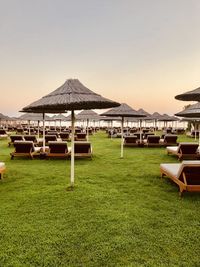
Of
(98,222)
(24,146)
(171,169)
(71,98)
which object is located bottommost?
(98,222)

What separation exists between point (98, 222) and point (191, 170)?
8.93 ft

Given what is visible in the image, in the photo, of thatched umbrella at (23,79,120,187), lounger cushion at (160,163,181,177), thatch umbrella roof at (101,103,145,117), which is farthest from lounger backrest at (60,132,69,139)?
thatched umbrella at (23,79,120,187)

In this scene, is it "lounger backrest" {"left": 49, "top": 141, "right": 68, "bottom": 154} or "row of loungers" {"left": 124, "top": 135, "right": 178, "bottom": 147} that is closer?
"lounger backrest" {"left": 49, "top": 141, "right": 68, "bottom": 154}

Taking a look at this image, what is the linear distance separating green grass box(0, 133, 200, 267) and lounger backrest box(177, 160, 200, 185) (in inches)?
13.0

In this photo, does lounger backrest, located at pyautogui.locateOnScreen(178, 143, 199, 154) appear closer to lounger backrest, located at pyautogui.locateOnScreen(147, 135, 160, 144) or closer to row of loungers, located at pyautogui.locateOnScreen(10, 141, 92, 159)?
row of loungers, located at pyautogui.locateOnScreen(10, 141, 92, 159)

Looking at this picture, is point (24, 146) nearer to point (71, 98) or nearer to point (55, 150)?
point (55, 150)

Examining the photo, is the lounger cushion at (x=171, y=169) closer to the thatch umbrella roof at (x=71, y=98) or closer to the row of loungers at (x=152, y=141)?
the thatch umbrella roof at (x=71, y=98)

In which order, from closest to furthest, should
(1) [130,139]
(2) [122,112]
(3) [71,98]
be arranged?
1. (3) [71,98]
2. (2) [122,112]
3. (1) [130,139]

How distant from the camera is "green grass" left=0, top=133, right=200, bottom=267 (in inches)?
144

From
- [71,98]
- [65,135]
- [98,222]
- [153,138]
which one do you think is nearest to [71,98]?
[71,98]

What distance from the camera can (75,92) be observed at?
669cm

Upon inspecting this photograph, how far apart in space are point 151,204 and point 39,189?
8.63 feet

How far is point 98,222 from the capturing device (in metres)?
4.77

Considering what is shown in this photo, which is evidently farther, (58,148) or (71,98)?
(58,148)
